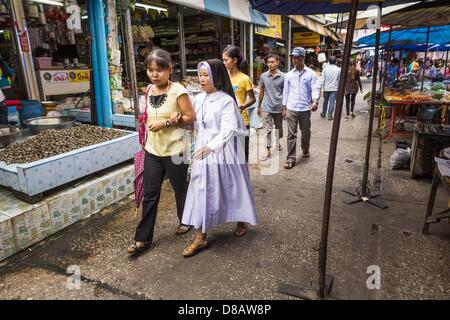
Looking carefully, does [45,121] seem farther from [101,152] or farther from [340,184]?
[340,184]

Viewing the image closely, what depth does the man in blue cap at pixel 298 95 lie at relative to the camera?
5.48 m

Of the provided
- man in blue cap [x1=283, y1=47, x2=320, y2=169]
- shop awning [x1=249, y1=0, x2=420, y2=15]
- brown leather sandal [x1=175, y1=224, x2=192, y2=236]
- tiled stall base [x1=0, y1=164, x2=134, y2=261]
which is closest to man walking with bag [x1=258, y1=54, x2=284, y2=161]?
man in blue cap [x1=283, y1=47, x2=320, y2=169]

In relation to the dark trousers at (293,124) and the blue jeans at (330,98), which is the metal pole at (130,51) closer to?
the dark trousers at (293,124)

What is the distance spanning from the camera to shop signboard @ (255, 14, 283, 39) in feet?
37.9

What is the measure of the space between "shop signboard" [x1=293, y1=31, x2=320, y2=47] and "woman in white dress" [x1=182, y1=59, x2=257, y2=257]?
1708cm

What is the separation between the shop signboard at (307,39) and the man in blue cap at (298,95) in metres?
13.9

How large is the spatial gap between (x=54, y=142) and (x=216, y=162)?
2.37 meters

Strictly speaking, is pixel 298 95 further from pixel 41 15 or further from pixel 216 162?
pixel 41 15

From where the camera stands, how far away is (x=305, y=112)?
563 cm

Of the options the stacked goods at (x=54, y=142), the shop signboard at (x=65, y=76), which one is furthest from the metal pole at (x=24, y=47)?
the stacked goods at (x=54, y=142)

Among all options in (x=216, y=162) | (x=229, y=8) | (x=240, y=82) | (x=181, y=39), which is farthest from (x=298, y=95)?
(x=181, y=39)

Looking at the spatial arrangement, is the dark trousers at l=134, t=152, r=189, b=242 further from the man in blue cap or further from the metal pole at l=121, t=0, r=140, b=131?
the man in blue cap
